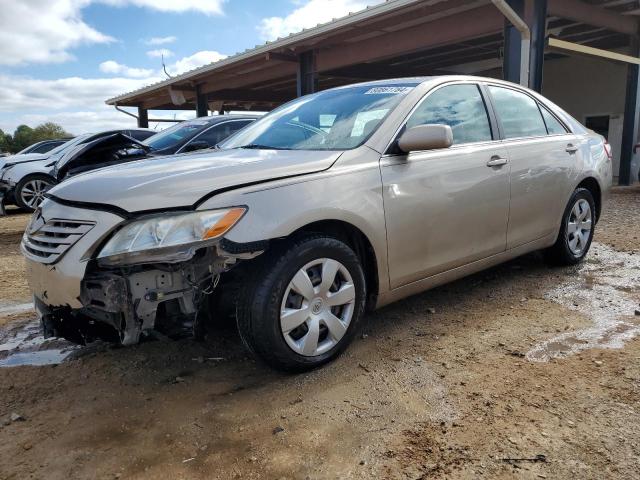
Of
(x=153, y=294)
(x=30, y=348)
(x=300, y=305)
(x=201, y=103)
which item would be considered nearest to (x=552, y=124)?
(x=300, y=305)

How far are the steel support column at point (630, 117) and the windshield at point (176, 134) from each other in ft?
29.8

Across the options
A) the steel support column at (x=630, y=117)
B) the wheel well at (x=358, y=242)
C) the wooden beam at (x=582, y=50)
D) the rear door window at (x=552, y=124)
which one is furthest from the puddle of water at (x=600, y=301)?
the steel support column at (x=630, y=117)

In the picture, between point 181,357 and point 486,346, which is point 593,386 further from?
point 181,357

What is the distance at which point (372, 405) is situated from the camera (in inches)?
95.7

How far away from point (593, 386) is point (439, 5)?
7.60m

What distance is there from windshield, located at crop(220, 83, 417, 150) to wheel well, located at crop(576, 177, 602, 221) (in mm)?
2194

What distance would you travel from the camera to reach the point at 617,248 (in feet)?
17.4

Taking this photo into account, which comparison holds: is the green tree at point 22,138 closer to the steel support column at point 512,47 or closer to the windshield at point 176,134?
the windshield at point 176,134

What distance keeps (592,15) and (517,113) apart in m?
7.17

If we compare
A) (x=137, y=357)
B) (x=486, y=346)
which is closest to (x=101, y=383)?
(x=137, y=357)

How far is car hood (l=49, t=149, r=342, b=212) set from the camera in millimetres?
2355

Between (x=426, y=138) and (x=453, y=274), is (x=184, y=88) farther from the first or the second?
(x=426, y=138)

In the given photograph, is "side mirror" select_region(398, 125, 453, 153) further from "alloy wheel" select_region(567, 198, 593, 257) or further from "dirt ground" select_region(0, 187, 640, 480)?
"alloy wheel" select_region(567, 198, 593, 257)

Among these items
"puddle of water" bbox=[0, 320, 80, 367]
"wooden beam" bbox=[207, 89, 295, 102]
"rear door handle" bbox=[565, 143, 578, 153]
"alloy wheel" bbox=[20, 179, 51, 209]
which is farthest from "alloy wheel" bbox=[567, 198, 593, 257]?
"wooden beam" bbox=[207, 89, 295, 102]
